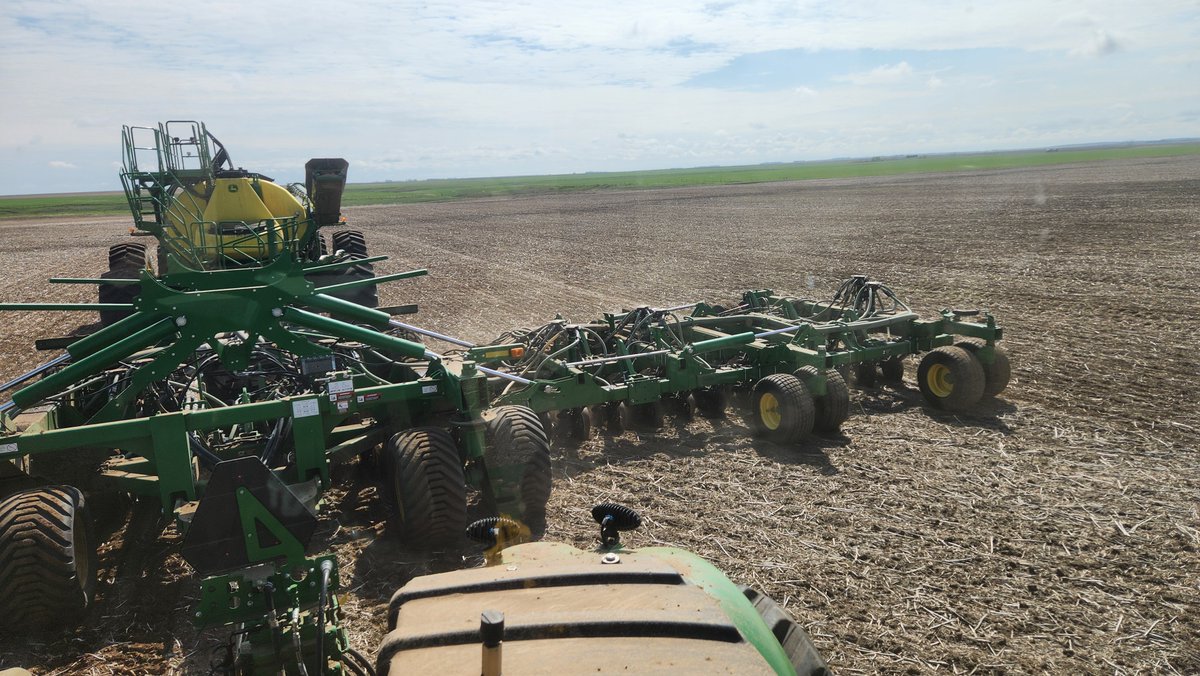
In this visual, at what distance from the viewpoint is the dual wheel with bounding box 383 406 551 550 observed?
515 centimetres

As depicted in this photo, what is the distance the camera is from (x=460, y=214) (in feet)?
169

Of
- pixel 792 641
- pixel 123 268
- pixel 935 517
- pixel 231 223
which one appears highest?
pixel 231 223

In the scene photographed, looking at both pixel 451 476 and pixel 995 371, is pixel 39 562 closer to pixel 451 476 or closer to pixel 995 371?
pixel 451 476

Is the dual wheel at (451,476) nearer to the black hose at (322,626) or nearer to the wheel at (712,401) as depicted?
the black hose at (322,626)

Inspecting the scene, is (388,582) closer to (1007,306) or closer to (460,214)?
(1007,306)

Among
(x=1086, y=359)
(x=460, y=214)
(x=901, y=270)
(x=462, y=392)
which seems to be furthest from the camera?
(x=460, y=214)

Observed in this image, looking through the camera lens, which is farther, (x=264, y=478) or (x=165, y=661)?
(x=165, y=661)

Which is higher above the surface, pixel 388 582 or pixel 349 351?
pixel 349 351

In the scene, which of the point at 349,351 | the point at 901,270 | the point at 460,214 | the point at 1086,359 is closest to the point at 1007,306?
the point at 1086,359

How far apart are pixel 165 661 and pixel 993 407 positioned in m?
7.74

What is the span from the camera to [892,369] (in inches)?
372

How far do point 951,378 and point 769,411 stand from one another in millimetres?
2184

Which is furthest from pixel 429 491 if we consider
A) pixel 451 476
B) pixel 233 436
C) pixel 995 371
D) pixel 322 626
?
pixel 995 371

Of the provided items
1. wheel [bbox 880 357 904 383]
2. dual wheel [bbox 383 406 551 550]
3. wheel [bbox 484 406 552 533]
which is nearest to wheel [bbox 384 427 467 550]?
dual wheel [bbox 383 406 551 550]
